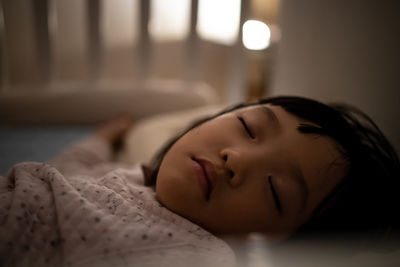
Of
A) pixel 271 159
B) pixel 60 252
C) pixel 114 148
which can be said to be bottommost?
pixel 114 148

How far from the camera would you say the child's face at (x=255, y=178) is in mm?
469

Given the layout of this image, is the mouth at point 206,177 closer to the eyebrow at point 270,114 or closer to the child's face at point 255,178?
the child's face at point 255,178

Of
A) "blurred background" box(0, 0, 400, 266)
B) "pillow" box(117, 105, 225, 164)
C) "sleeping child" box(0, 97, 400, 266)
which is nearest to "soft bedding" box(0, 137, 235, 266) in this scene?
"sleeping child" box(0, 97, 400, 266)

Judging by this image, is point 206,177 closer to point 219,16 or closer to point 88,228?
point 88,228

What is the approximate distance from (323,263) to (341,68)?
499 millimetres

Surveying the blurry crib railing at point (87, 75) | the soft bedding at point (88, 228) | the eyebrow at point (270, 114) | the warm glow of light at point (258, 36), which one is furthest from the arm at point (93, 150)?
the warm glow of light at point (258, 36)

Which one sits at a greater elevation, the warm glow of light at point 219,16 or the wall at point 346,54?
the warm glow of light at point 219,16

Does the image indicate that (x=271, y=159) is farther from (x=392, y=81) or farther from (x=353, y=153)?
(x=392, y=81)

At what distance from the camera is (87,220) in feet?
1.36

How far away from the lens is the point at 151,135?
949 mm

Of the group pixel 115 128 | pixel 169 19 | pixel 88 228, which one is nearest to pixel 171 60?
pixel 169 19

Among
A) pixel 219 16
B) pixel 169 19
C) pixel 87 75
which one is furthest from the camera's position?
pixel 169 19

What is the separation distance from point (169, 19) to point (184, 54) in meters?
0.50

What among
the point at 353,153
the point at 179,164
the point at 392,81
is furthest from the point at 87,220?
the point at 392,81
